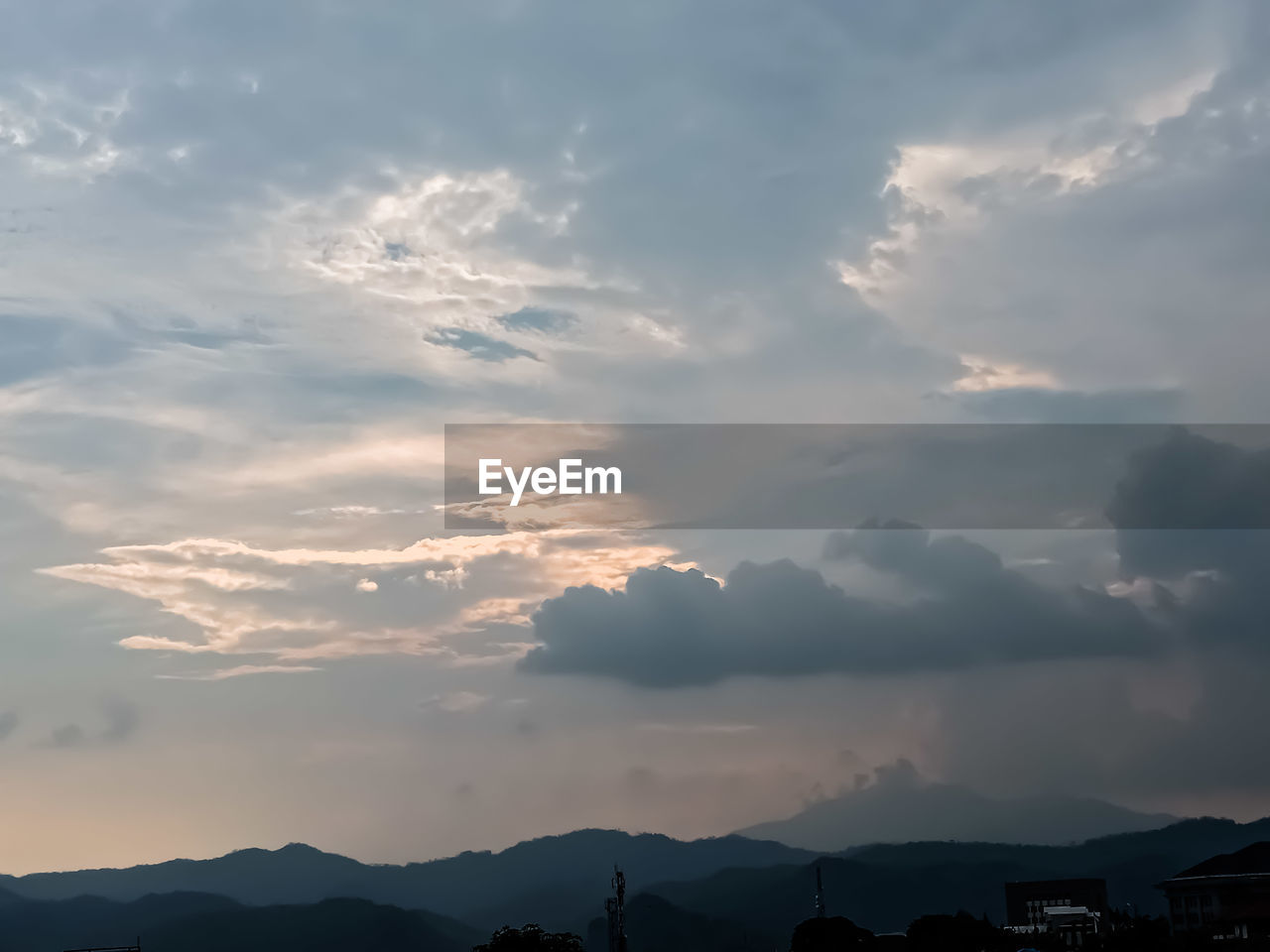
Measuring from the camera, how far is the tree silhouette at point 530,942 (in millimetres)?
148000

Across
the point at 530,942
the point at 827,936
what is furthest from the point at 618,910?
the point at 827,936

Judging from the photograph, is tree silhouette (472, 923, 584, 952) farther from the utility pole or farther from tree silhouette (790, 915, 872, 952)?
tree silhouette (790, 915, 872, 952)

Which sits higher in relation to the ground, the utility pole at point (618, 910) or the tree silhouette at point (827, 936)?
the utility pole at point (618, 910)

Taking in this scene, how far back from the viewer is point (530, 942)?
149000mm

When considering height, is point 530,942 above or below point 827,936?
above

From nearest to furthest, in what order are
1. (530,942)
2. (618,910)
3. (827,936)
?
(618,910) < (530,942) < (827,936)

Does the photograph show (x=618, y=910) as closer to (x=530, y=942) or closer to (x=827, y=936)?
(x=530, y=942)

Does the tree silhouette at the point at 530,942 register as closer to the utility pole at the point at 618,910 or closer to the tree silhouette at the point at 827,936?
the utility pole at the point at 618,910

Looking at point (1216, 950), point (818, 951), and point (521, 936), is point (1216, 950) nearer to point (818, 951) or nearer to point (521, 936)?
A: point (818, 951)

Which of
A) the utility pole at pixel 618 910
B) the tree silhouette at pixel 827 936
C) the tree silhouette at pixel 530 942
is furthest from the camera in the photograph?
the tree silhouette at pixel 827 936

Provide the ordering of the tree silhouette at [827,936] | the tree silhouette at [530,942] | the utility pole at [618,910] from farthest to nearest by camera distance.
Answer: the tree silhouette at [827,936] < the tree silhouette at [530,942] < the utility pole at [618,910]

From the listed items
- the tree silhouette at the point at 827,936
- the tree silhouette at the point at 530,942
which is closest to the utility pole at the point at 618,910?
the tree silhouette at the point at 530,942

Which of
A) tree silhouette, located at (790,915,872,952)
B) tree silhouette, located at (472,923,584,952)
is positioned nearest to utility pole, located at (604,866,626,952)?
tree silhouette, located at (472,923,584,952)

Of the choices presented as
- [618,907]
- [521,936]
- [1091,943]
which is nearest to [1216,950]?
[1091,943]
